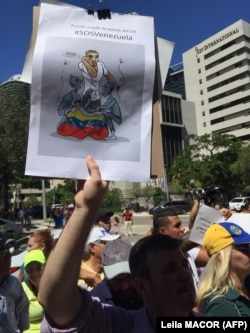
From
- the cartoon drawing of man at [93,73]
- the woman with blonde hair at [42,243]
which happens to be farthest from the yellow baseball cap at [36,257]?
the cartoon drawing of man at [93,73]

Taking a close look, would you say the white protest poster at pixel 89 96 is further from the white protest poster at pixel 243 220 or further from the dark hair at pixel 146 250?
the white protest poster at pixel 243 220

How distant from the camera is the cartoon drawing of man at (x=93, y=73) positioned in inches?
74.3

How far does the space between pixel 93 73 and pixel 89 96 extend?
11 cm

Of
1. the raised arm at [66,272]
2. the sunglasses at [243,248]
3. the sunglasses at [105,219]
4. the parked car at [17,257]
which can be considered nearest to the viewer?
the raised arm at [66,272]

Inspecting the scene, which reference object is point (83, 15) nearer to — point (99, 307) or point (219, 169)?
point (99, 307)

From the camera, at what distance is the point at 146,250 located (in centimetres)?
179

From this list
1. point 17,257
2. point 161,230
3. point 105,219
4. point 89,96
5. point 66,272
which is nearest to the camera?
point 66,272

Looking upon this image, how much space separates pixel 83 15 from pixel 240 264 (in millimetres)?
1727

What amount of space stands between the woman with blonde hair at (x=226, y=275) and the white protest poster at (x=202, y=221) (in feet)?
4.05

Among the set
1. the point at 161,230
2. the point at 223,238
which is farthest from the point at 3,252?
the point at 223,238

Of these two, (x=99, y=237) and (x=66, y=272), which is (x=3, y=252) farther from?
(x=66, y=272)

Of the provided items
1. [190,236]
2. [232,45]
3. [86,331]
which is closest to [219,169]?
[190,236]

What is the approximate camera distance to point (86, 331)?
1.55 m

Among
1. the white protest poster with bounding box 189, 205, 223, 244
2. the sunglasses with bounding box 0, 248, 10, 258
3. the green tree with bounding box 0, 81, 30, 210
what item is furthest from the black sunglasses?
the green tree with bounding box 0, 81, 30, 210
